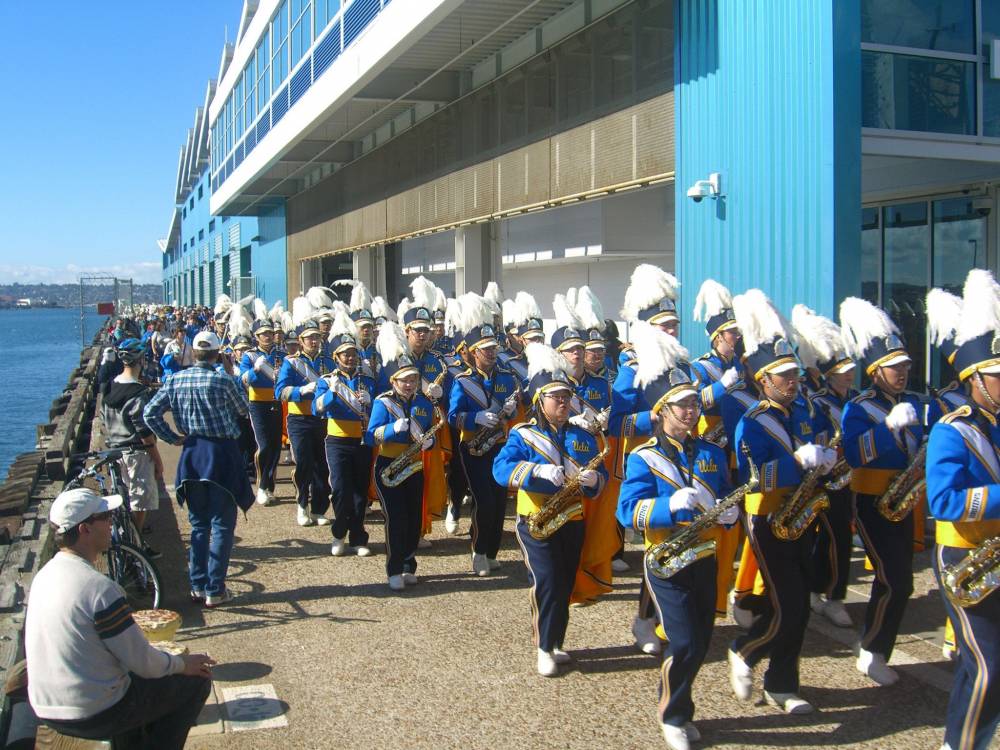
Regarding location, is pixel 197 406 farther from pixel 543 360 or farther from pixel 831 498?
pixel 831 498

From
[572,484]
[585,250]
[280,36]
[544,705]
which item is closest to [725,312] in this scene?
[572,484]

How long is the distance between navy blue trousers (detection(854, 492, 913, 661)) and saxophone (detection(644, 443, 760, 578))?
1.28 m

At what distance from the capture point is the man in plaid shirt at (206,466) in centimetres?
695

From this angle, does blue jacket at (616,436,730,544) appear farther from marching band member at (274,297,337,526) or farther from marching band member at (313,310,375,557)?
marching band member at (274,297,337,526)

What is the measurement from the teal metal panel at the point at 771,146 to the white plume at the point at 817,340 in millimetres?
2176

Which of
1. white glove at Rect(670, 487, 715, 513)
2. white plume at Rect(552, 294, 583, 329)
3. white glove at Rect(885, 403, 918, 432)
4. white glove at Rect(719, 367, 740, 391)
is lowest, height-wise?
white glove at Rect(670, 487, 715, 513)

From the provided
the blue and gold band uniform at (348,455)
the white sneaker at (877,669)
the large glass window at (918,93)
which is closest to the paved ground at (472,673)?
the white sneaker at (877,669)

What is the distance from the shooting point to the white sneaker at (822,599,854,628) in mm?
6438

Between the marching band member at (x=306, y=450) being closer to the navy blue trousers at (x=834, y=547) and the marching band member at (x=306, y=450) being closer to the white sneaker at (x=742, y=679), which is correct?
the navy blue trousers at (x=834, y=547)

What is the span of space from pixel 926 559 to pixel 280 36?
22070mm

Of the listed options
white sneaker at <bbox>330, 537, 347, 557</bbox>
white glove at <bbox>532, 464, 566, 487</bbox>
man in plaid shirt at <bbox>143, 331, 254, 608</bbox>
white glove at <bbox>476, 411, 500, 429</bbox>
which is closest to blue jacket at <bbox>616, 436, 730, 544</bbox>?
white glove at <bbox>532, 464, 566, 487</bbox>

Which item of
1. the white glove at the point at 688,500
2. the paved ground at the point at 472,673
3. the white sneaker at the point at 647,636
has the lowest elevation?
the paved ground at the point at 472,673

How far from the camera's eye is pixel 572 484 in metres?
5.55

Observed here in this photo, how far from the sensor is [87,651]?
3812 mm
